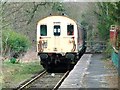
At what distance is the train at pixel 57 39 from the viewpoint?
2452 cm

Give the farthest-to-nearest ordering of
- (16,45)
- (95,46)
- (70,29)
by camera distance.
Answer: (95,46) → (16,45) → (70,29)

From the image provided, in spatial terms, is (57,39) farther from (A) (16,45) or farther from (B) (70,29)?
(A) (16,45)

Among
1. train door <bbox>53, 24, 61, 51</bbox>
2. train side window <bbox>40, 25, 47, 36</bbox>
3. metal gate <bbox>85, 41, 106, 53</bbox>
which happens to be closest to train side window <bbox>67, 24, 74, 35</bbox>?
train door <bbox>53, 24, 61, 51</bbox>

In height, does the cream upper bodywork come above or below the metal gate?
above

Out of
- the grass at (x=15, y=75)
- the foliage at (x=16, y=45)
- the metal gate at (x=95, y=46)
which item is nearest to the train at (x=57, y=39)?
the grass at (x=15, y=75)

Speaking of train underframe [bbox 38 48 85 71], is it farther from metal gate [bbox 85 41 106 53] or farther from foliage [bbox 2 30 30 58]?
metal gate [bbox 85 41 106 53]

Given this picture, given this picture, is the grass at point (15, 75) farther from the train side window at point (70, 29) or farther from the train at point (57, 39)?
the train side window at point (70, 29)

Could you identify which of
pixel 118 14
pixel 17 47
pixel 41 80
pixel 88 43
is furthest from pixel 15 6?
pixel 88 43

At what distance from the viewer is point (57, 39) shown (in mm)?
24750

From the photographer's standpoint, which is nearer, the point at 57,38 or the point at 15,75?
the point at 15,75

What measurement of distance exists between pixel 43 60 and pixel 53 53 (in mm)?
650

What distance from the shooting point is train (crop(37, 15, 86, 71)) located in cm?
2452

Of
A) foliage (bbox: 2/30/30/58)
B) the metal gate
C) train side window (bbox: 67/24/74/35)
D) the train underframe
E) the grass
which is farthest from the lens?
the metal gate

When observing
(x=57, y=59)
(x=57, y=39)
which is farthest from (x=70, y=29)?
(x=57, y=59)
